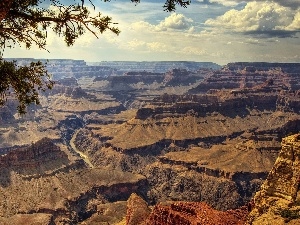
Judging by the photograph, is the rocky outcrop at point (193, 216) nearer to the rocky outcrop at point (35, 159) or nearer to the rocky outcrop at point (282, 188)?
the rocky outcrop at point (282, 188)

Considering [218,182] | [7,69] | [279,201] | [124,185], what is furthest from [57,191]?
[7,69]

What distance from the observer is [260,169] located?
135 meters

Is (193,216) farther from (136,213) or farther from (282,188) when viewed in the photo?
(282,188)

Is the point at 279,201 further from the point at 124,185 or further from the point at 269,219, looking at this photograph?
the point at 124,185

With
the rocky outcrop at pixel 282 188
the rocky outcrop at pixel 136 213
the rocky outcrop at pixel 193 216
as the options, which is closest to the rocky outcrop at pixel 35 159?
the rocky outcrop at pixel 136 213

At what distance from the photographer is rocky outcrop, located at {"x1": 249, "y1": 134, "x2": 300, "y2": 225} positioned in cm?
4069

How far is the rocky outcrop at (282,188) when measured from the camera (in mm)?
40688

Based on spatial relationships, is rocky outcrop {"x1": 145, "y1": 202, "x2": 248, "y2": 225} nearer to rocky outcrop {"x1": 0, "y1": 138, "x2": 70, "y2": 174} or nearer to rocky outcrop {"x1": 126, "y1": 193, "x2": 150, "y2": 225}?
rocky outcrop {"x1": 126, "y1": 193, "x2": 150, "y2": 225}

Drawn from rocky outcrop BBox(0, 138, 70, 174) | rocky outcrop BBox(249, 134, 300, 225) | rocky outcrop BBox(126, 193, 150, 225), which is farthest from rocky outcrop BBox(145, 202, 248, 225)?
rocky outcrop BBox(0, 138, 70, 174)

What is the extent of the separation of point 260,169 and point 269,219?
101 metres

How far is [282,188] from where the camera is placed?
43.4m

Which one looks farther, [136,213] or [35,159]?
[35,159]

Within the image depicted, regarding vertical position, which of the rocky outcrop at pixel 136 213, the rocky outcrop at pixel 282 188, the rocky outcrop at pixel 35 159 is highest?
the rocky outcrop at pixel 282 188

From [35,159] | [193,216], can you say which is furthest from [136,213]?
[35,159]
